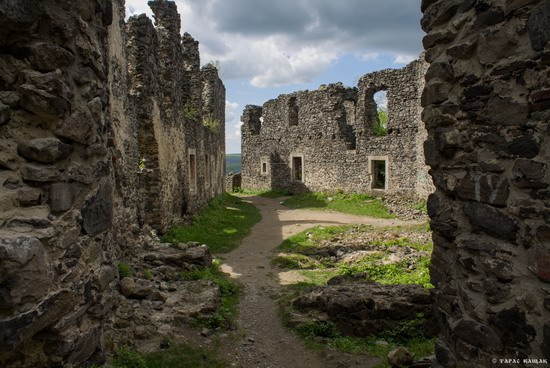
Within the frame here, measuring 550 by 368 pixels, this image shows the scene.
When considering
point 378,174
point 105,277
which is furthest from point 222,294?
point 378,174

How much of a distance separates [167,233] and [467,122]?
9.95 m

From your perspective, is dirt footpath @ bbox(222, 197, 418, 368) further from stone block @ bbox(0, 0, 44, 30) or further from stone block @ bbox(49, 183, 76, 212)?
stone block @ bbox(0, 0, 44, 30)

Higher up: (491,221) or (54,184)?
(54,184)

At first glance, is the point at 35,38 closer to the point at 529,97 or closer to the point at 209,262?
the point at 529,97

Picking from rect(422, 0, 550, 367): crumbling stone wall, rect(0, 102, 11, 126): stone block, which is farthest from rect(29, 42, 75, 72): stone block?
rect(422, 0, 550, 367): crumbling stone wall

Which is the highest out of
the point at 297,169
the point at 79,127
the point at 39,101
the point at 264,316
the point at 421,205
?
the point at 39,101

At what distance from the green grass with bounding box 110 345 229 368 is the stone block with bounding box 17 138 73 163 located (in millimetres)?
2201

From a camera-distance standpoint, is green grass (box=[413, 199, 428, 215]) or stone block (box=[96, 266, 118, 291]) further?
green grass (box=[413, 199, 428, 215])

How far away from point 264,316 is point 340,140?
17.8m

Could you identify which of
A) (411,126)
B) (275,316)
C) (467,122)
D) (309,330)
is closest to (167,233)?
(275,316)

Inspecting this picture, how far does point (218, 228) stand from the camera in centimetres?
1509

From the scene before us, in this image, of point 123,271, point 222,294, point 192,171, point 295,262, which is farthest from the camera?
point 192,171

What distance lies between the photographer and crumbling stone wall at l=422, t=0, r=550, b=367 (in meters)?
2.61

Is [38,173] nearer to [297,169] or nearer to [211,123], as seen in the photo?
[211,123]
